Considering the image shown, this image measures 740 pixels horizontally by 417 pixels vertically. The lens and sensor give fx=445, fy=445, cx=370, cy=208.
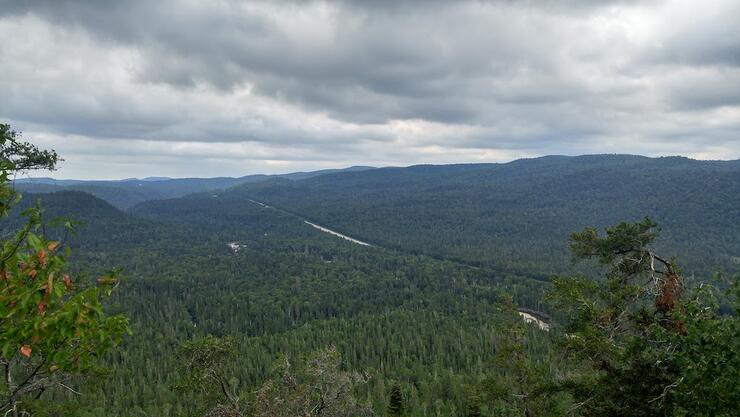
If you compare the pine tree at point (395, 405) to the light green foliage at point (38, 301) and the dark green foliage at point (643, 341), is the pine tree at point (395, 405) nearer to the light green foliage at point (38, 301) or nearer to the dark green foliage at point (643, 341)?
the dark green foliage at point (643, 341)

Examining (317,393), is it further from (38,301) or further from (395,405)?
(38,301)

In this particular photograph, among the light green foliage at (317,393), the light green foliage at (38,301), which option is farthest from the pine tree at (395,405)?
the light green foliage at (38,301)

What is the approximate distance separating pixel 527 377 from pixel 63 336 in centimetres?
2453

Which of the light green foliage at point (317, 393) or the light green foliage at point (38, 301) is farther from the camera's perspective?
the light green foliage at point (317, 393)

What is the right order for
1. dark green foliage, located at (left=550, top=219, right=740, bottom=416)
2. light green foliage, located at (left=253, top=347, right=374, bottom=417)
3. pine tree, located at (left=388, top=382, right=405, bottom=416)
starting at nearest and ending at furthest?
dark green foliage, located at (left=550, top=219, right=740, bottom=416) < light green foliage, located at (left=253, top=347, right=374, bottom=417) < pine tree, located at (left=388, top=382, right=405, bottom=416)

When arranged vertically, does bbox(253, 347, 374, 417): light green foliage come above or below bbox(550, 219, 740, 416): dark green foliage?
below

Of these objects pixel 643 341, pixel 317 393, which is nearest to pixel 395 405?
pixel 317 393

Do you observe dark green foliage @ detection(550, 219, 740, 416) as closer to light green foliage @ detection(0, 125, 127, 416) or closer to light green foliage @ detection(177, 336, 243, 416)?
light green foliage @ detection(0, 125, 127, 416)

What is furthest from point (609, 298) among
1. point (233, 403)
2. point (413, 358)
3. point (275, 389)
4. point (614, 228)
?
point (413, 358)

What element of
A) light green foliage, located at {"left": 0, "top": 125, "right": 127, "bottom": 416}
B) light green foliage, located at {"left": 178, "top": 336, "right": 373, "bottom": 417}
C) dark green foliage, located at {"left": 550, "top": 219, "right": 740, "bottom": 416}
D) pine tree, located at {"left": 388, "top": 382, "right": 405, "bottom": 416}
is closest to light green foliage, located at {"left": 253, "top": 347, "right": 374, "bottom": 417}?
light green foliage, located at {"left": 178, "top": 336, "right": 373, "bottom": 417}

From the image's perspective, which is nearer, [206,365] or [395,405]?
[206,365]

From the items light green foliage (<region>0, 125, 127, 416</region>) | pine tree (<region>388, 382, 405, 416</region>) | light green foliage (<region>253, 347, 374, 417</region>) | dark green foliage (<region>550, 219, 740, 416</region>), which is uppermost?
light green foliage (<region>0, 125, 127, 416</region>)

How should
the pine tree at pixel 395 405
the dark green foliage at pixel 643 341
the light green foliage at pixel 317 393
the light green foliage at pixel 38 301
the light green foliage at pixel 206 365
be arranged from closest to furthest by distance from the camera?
the light green foliage at pixel 38 301, the dark green foliage at pixel 643 341, the light green foliage at pixel 317 393, the light green foliage at pixel 206 365, the pine tree at pixel 395 405

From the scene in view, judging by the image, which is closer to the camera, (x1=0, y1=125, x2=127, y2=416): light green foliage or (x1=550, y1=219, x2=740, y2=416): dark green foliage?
(x1=0, y1=125, x2=127, y2=416): light green foliage
